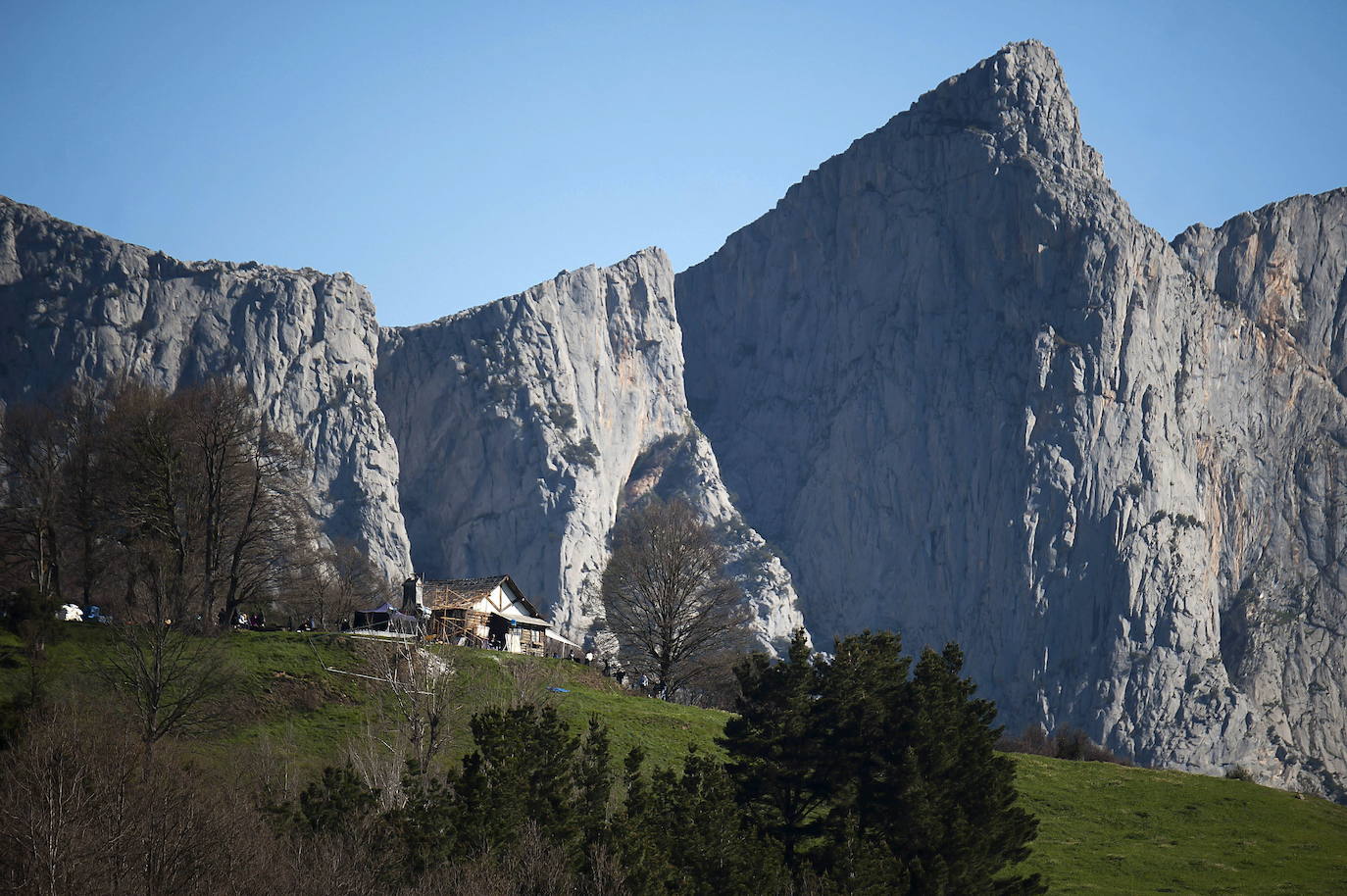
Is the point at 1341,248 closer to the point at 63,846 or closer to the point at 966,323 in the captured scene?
the point at 966,323

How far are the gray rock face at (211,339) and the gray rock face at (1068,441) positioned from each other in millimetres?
59448

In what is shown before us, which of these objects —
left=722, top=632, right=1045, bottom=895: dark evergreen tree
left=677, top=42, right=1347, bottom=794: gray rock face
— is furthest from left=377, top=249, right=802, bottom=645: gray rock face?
left=722, top=632, right=1045, bottom=895: dark evergreen tree

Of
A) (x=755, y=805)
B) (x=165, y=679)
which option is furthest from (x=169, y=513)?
(x=755, y=805)

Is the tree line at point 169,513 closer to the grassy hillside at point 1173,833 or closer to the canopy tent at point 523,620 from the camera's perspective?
the canopy tent at point 523,620

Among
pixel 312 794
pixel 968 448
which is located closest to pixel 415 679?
pixel 312 794

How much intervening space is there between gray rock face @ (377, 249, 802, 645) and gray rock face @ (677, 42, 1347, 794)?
1450 cm

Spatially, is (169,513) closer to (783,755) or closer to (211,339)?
(783,755)

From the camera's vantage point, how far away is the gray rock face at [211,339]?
497 feet

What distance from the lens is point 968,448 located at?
170750mm

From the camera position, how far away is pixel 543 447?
555ft

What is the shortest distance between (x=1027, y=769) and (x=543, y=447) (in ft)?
387

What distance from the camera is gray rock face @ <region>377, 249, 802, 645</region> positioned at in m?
164

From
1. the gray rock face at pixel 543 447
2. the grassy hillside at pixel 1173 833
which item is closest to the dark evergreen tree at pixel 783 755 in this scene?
the grassy hillside at pixel 1173 833

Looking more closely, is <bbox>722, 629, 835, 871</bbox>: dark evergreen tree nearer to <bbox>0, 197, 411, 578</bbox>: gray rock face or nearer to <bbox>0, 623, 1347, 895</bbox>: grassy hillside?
<bbox>0, 623, 1347, 895</bbox>: grassy hillside
